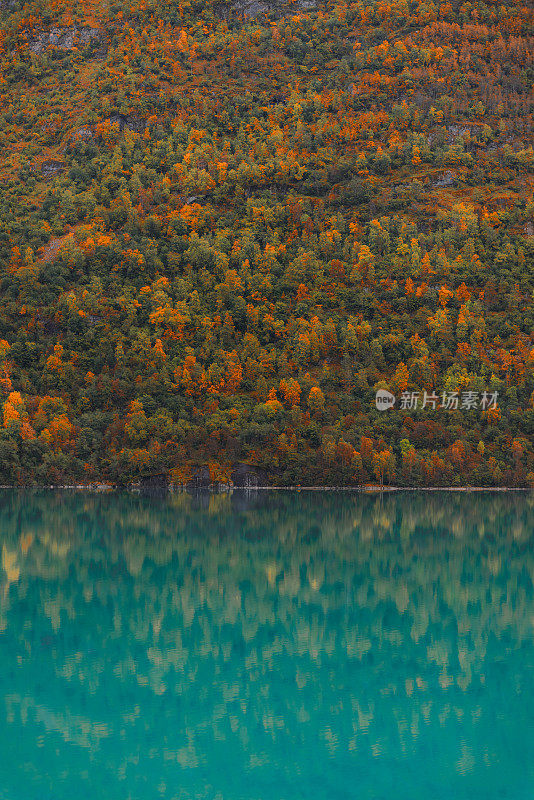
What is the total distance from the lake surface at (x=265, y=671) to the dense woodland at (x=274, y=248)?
2060 inches

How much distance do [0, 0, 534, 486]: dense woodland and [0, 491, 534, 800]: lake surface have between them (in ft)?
172

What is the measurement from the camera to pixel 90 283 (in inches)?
5069

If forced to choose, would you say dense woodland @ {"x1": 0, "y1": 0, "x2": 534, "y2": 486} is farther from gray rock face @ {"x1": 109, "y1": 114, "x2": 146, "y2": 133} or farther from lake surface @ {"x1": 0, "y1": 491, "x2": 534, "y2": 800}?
lake surface @ {"x1": 0, "y1": 491, "x2": 534, "y2": 800}

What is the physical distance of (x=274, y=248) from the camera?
439 feet

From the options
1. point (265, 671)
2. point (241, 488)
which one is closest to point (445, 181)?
point (241, 488)

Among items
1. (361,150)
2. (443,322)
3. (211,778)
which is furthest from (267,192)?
(211,778)

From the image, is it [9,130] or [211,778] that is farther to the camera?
[9,130]

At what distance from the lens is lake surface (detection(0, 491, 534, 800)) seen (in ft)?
60.8

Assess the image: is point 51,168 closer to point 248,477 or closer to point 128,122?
point 128,122

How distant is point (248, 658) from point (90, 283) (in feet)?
354

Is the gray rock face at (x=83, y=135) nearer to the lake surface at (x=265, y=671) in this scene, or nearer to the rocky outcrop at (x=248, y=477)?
the rocky outcrop at (x=248, y=477)

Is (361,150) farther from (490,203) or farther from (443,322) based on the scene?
(443,322)

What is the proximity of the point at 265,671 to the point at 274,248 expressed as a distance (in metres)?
113

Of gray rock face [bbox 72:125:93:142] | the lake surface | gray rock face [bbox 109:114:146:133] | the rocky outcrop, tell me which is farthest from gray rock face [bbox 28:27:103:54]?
the lake surface
